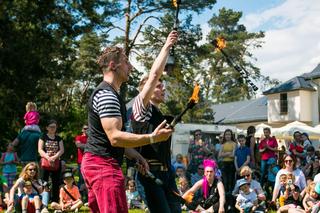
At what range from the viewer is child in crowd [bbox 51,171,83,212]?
Result: 366 inches

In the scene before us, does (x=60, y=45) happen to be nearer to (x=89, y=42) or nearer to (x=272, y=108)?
(x=89, y=42)

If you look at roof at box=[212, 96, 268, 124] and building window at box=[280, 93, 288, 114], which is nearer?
building window at box=[280, 93, 288, 114]

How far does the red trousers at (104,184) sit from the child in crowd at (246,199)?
5773mm

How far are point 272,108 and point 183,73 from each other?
18.3m

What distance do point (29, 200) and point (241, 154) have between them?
4930 mm

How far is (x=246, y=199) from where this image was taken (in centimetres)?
905

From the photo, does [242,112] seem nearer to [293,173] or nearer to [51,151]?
[293,173]

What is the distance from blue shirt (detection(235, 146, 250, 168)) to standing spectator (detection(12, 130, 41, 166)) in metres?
4.43

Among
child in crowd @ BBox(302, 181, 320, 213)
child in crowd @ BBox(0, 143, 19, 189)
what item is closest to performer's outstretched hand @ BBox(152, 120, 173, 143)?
child in crowd @ BBox(302, 181, 320, 213)

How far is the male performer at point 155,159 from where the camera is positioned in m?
4.40

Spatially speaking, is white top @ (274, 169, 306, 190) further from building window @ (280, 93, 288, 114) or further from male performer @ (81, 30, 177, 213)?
building window @ (280, 93, 288, 114)

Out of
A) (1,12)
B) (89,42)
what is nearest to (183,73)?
(89,42)

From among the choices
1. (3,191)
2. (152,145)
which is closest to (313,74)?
(3,191)

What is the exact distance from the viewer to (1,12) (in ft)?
72.6
